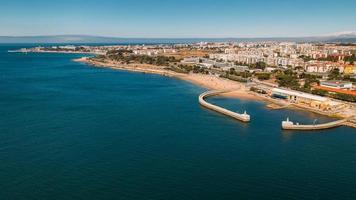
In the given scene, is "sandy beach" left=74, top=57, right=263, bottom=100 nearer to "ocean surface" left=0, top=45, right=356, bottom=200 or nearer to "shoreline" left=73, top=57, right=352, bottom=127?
"shoreline" left=73, top=57, right=352, bottom=127

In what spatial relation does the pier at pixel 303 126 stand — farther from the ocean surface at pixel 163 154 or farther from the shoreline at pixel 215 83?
the shoreline at pixel 215 83

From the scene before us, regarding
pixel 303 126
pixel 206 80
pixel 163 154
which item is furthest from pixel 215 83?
pixel 163 154

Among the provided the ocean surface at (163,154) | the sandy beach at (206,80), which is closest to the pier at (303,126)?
the ocean surface at (163,154)

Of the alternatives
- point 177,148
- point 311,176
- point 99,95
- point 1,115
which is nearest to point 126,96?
point 99,95

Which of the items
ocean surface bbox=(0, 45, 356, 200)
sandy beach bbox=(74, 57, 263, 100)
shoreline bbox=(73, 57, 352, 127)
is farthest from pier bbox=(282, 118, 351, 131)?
sandy beach bbox=(74, 57, 263, 100)

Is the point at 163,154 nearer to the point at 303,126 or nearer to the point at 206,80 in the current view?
the point at 303,126

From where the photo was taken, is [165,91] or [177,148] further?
[165,91]

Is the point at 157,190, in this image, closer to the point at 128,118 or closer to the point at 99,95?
the point at 128,118

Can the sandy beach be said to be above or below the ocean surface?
above
